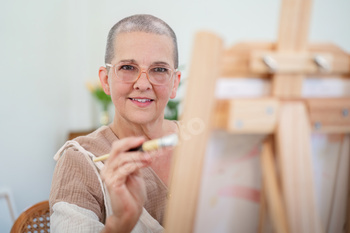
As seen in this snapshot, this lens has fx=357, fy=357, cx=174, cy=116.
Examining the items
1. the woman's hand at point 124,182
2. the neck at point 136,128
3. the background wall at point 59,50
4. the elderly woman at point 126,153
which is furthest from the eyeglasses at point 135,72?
the background wall at point 59,50

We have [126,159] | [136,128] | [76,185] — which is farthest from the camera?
[136,128]

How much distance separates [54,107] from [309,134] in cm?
187

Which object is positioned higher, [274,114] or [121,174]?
[274,114]

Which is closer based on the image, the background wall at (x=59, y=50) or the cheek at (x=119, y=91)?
the cheek at (x=119, y=91)

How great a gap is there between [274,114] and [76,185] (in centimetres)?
45

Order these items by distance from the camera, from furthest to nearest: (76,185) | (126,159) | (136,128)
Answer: (136,128)
(76,185)
(126,159)

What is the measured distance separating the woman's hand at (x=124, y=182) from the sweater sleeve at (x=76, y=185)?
0.27ft

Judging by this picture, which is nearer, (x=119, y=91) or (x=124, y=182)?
(x=124, y=182)

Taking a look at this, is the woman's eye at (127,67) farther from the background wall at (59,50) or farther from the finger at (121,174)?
the background wall at (59,50)

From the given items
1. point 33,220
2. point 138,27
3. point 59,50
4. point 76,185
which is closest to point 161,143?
point 76,185

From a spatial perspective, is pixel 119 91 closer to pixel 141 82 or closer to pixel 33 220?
pixel 141 82

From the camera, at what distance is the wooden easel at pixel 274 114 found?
19.2 inches

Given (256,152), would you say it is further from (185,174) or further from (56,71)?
(56,71)

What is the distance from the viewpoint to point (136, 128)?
38.0 inches
